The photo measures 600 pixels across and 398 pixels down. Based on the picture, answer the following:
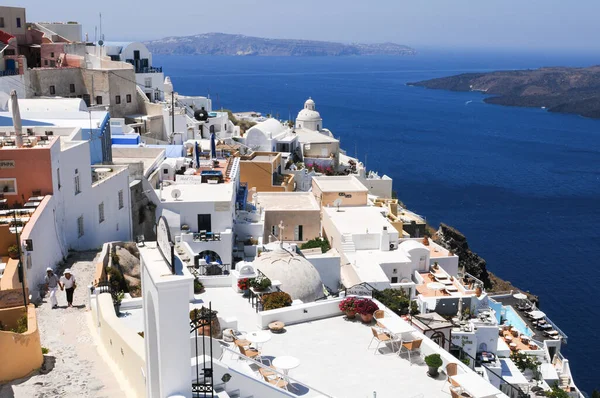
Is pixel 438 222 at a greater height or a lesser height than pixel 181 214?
lesser

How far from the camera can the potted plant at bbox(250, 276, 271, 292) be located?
1719cm

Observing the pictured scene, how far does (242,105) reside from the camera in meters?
141

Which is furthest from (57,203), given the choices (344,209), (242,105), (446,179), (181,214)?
(242,105)

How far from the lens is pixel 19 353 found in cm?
1197

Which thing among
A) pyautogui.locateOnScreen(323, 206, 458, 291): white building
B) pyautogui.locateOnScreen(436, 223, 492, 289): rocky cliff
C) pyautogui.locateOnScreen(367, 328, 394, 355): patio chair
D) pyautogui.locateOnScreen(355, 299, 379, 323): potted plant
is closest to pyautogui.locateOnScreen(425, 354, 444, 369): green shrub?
pyautogui.locateOnScreen(367, 328, 394, 355): patio chair

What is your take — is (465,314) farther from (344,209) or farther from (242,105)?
(242,105)

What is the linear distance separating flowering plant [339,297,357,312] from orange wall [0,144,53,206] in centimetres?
964

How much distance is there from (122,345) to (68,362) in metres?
1.43

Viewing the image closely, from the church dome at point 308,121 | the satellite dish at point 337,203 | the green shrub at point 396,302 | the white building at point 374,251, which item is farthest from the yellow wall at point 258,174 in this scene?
the church dome at point 308,121

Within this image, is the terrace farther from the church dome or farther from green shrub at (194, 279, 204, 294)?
the church dome

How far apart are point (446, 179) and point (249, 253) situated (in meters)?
60.2

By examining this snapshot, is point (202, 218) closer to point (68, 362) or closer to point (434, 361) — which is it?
point (68, 362)

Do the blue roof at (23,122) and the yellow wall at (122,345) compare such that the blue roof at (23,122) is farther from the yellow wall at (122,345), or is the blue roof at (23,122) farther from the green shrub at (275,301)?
the green shrub at (275,301)

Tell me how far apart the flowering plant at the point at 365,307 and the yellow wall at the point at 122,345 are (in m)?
5.29
